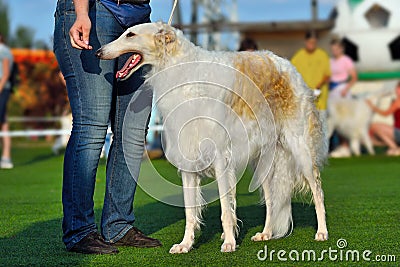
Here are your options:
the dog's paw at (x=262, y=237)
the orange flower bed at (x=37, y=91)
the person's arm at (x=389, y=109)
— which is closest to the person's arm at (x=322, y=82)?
the person's arm at (x=389, y=109)

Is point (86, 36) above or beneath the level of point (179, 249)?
above

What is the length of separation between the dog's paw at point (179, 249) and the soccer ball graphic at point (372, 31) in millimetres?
12769

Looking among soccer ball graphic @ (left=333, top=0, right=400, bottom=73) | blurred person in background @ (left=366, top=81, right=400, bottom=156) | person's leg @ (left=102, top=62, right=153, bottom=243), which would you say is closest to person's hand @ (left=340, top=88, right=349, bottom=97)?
blurred person in background @ (left=366, top=81, right=400, bottom=156)

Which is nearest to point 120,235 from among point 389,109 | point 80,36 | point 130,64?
point 130,64

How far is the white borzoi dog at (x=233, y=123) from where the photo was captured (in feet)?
14.7

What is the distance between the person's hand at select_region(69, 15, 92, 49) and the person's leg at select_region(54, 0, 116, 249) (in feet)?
0.53

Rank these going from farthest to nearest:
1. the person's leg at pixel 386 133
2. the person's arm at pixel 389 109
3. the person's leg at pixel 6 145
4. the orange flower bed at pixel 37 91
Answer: the orange flower bed at pixel 37 91 < the person's leg at pixel 386 133 < the person's arm at pixel 389 109 < the person's leg at pixel 6 145

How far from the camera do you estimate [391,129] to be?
1421 cm

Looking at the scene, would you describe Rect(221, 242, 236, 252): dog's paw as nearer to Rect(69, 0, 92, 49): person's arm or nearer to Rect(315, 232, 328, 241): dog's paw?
Rect(315, 232, 328, 241): dog's paw

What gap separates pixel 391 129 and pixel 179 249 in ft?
34.4

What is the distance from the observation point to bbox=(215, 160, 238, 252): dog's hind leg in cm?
454

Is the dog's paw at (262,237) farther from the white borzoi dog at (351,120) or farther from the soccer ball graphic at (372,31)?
the soccer ball graphic at (372,31)

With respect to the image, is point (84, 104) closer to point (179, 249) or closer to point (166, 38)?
point (166, 38)

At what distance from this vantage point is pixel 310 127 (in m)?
5.21
